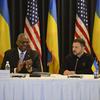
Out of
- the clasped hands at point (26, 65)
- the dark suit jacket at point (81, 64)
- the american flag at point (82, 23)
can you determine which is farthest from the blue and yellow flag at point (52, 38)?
the clasped hands at point (26, 65)

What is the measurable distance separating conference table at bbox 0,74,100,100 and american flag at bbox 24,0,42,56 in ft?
8.84

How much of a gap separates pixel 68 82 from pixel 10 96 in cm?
83

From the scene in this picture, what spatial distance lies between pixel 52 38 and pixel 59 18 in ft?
2.17

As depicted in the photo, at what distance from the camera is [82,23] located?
731cm

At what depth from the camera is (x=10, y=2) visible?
301 inches

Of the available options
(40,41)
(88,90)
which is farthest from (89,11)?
(88,90)

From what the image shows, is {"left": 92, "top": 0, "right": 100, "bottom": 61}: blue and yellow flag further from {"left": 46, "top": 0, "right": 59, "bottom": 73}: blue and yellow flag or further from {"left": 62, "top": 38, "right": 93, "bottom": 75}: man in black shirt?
{"left": 62, "top": 38, "right": 93, "bottom": 75}: man in black shirt

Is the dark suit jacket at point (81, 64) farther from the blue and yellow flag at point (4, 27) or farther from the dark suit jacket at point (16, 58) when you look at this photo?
the blue and yellow flag at point (4, 27)

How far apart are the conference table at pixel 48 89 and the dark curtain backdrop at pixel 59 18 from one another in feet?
10.3

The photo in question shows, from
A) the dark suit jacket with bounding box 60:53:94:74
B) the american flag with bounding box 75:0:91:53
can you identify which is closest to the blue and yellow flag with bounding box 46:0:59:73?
the american flag with bounding box 75:0:91:53

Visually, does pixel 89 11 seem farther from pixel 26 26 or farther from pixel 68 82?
pixel 68 82

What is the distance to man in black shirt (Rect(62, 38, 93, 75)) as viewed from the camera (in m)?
5.96

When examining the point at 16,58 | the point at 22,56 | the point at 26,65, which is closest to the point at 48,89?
the point at 26,65

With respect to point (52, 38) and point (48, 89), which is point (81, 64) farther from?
point (48, 89)
